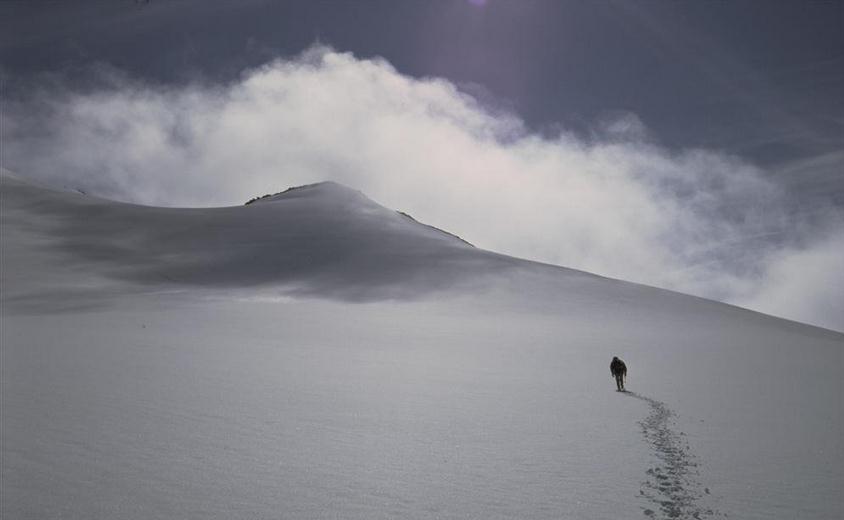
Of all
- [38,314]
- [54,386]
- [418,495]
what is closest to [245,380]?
[54,386]

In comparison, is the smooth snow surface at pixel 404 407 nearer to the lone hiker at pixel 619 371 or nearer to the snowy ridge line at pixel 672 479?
the snowy ridge line at pixel 672 479

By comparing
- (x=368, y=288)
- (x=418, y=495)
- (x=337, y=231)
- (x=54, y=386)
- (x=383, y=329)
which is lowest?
(x=418, y=495)

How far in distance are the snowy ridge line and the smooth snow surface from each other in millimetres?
51

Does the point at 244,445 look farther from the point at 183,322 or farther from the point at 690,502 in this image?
the point at 183,322

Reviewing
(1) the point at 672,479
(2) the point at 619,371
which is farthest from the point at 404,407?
(2) the point at 619,371

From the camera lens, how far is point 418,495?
7500 millimetres

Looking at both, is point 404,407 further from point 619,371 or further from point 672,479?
point 619,371

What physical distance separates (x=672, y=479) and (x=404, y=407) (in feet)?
21.5

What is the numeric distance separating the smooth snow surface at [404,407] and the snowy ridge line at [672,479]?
0.17 ft

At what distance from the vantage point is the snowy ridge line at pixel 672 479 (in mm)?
7094

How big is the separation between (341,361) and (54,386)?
9.54 metres

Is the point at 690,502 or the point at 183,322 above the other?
the point at 183,322

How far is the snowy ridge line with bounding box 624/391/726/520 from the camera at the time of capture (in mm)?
7094

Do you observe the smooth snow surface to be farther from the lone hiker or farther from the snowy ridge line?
the lone hiker
